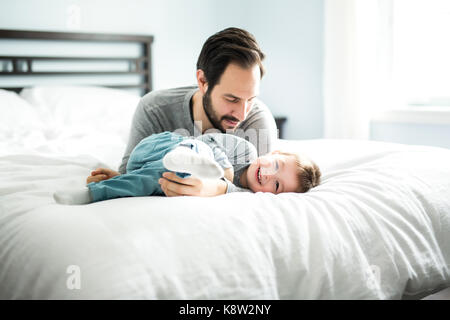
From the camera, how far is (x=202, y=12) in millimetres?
3801

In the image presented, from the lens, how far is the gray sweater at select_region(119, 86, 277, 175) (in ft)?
5.61

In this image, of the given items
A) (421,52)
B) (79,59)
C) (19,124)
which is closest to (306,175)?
(19,124)

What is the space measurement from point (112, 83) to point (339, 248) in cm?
Result: 281

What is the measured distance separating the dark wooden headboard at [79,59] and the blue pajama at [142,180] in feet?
6.85

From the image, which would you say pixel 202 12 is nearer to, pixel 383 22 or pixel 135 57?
pixel 135 57

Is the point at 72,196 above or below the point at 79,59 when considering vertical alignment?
below

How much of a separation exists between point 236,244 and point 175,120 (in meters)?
1.01

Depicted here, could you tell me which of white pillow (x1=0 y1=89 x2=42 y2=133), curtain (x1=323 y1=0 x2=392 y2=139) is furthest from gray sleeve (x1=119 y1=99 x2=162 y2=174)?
curtain (x1=323 y1=0 x2=392 y2=139)

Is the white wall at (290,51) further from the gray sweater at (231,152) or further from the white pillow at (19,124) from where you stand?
the gray sweater at (231,152)

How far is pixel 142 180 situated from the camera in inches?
44.9

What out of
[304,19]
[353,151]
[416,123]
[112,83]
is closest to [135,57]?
[112,83]

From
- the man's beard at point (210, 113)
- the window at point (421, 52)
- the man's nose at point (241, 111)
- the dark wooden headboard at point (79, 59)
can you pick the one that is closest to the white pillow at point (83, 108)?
the dark wooden headboard at point (79, 59)

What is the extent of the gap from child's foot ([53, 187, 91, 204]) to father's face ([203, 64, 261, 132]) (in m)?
0.67

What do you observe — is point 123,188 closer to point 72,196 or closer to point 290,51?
point 72,196
